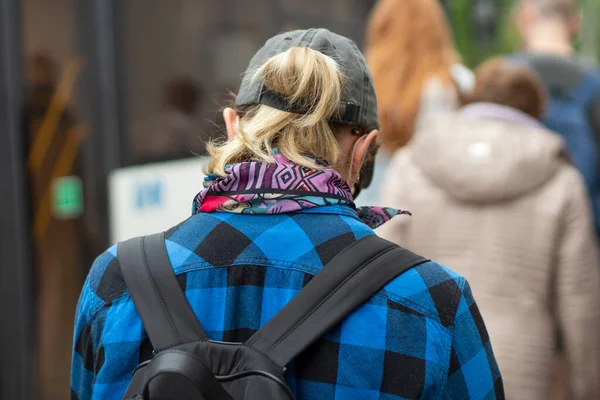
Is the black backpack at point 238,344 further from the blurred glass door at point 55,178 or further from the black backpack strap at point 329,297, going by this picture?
the blurred glass door at point 55,178

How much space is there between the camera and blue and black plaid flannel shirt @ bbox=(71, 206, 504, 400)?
1.42 metres

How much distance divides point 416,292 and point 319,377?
0.67 feet

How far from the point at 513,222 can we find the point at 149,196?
1841 mm

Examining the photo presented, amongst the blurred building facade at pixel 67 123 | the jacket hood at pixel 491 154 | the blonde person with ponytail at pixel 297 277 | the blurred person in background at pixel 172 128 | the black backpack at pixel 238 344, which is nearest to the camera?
the black backpack at pixel 238 344

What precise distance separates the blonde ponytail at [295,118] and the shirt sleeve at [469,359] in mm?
339

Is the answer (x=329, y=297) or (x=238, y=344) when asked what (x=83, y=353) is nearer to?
(x=238, y=344)

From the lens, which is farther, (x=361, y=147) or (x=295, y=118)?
(x=361, y=147)

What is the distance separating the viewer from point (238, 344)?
138cm

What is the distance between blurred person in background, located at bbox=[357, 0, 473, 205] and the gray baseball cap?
226 cm

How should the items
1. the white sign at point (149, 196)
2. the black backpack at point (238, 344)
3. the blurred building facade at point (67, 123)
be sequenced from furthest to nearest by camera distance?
the white sign at point (149, 196)
the blurred building facade at point (67, 123)
the black backpack at point (238, 344)

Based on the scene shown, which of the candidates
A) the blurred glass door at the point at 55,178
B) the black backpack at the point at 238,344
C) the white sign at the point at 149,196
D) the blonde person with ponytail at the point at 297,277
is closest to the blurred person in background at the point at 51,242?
the blurred glass door at the point at 55,178

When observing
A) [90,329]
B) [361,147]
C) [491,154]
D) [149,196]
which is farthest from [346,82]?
[149,196]

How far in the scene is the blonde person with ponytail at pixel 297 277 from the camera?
4.67 ft

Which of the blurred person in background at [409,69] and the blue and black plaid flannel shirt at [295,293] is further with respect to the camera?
the blurred person in background at [409,69]
